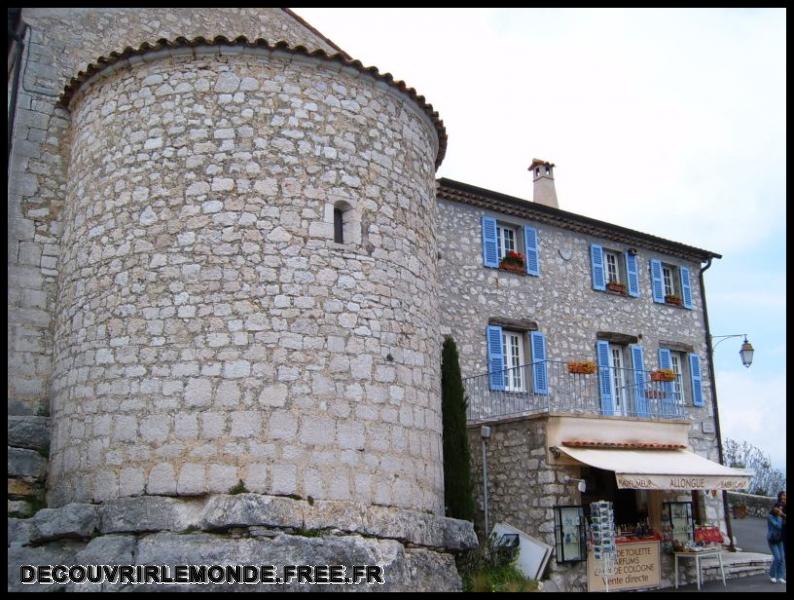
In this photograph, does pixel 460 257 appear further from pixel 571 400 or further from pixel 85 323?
pixel 85 323

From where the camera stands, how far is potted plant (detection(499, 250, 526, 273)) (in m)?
16.4

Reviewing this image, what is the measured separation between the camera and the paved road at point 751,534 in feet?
59.7

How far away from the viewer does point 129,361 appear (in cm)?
915

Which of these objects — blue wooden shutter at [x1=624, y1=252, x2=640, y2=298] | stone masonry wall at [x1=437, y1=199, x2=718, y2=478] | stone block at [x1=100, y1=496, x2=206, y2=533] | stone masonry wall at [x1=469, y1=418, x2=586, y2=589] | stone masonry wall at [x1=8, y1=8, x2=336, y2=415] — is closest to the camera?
stone block at [x1=100, y1=496, x2=206, y2=533]

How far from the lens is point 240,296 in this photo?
9.22 m

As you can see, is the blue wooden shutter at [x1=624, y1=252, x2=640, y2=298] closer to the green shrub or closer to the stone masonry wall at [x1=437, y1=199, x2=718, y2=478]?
the stone masonry wall at [x1=437, y1=199, x2=718, y2=478]

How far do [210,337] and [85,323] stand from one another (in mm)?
1690

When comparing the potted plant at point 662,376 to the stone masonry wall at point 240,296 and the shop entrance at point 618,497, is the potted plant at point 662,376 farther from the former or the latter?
the stone masonry wall at point 240,296

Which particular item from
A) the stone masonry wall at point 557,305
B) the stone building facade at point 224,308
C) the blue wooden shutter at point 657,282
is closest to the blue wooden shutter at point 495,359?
the stone masonry wall at point 557,305

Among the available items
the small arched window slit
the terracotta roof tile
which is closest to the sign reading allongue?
the small arched window slit

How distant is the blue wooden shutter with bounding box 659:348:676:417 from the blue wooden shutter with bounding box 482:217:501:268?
14.2 feet

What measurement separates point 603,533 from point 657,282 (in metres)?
8.58

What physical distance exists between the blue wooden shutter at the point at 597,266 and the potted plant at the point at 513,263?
7.06 feet

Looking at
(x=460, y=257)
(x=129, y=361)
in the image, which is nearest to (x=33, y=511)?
(x=129, y=361)
